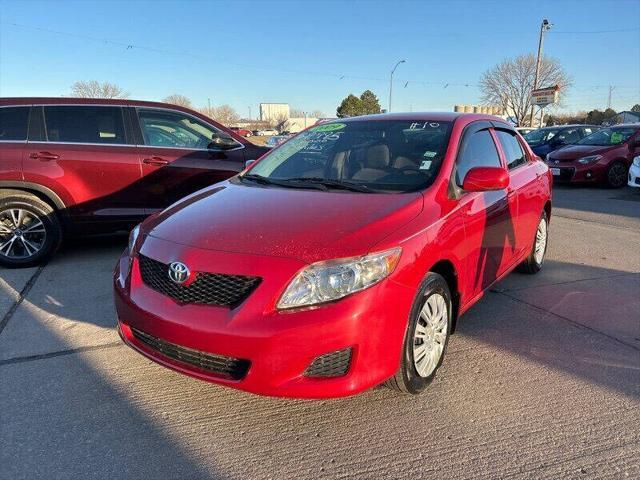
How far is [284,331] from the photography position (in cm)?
228

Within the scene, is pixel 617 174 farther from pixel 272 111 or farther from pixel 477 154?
pixel 272 111

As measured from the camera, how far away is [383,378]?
249 centimetres

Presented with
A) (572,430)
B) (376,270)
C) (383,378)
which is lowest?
(572,430)

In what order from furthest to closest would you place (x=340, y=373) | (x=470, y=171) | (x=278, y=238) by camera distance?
1. (x=470, y=171)
2. (x=278, y=238)
3. (x=340, y=373)

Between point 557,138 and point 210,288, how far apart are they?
1646cm

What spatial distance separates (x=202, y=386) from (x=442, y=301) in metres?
1.53

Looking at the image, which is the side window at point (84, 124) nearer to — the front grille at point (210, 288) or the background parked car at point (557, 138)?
the front grille at point (210, 288)

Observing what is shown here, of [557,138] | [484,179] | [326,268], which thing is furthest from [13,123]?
[557,138]

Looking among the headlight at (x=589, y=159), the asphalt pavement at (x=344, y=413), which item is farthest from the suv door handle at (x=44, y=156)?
the headlight at (x=589, y=159)

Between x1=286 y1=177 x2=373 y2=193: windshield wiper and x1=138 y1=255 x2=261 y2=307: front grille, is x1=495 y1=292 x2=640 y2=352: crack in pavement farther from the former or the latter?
x1=138 y1=255 x2=261 y2=307: front grille

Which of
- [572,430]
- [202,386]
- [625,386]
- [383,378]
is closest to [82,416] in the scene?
[202,386]

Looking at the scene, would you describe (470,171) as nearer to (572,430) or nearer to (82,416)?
(572,430)

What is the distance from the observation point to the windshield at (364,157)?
3309mm

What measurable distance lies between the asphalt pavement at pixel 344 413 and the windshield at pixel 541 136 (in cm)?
1430
